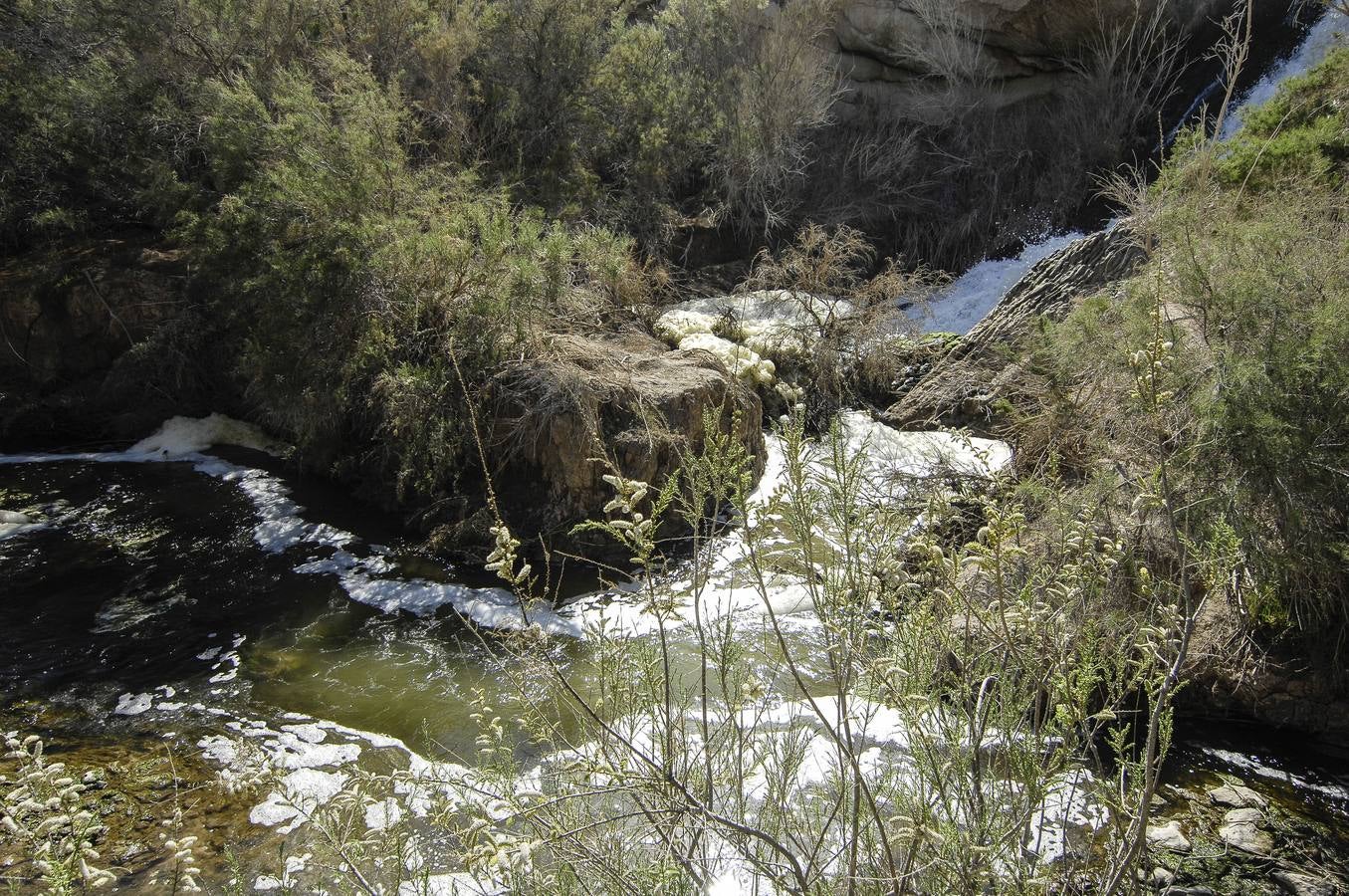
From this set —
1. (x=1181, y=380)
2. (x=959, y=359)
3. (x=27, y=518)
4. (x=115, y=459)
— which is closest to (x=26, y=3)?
(x=115, y=459)

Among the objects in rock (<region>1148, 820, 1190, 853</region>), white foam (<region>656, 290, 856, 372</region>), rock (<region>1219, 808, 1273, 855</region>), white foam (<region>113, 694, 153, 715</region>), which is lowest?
white foam (<region>113, 694, 153, 715</region>)

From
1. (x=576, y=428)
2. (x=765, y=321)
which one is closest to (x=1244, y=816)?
(x=576, y=428)

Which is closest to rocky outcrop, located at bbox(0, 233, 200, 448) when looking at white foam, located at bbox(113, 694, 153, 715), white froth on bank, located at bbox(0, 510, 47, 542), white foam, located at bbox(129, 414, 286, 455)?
white foam, located at bbox(129, 414, 286, 455)

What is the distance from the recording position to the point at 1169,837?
12.1 ft

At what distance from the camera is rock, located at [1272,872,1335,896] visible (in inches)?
135

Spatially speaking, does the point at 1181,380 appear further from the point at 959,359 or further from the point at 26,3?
the point at 26,3

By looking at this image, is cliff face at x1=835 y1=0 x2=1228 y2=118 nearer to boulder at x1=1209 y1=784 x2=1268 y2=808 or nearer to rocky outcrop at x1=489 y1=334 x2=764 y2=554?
rocky outcrop at x1=489 y1=334 x2=764 y2=554

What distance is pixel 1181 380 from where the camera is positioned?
4707 millimetres

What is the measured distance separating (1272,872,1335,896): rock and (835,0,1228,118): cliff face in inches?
450

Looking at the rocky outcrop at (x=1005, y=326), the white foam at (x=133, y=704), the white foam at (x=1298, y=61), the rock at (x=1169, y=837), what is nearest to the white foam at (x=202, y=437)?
the white foam at (x=133, y=704)

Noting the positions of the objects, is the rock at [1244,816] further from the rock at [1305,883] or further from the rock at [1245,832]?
the rock at [1305,883]

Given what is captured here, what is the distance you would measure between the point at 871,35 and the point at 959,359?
742 centimetres

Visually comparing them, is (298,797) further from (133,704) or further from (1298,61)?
(1298,61)

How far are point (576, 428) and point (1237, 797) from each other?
15.0ft
